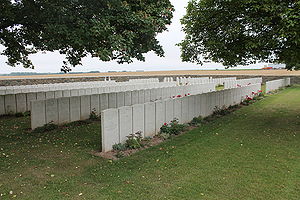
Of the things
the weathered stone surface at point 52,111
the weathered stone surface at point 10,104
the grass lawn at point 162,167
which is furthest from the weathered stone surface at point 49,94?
the grass lawn at point 162,167

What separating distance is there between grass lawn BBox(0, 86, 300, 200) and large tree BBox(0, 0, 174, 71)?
2.31m

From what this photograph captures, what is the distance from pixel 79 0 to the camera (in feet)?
18.7

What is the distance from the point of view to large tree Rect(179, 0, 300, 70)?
20.8 ft

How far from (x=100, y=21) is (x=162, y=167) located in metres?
3.35

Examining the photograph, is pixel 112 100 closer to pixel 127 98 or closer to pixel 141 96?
pixel 127 98

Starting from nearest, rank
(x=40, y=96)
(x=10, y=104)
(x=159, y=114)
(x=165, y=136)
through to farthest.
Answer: (x=165, y=136) < (x=159, y=114) < (x=10, y=104) < (x=40, y=96)

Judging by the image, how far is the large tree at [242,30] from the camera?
634 cm

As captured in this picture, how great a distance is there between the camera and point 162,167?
191 inches

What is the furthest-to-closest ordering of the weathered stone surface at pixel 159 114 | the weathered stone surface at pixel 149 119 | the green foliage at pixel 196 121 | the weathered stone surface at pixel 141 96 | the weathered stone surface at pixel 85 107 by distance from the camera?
the weathered stone surface at pixel 141 96 → the weathered stone surface at pixel 85 107 → the green foliage at pixel 196 121 → the weathered stone surface at pixel 159 114 → the weathered stone surface at pixel 149 119

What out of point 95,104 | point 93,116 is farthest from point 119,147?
point 95,104

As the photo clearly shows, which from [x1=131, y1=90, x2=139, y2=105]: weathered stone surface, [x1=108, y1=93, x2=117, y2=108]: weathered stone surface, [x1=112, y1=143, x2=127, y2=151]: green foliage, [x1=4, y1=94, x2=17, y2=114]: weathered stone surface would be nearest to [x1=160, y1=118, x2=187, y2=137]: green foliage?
[x1=112, y1=143, x2=127, y2=151]: green foliage

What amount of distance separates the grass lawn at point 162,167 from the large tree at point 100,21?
7.56ft

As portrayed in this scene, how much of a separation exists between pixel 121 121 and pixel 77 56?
293 centimetres

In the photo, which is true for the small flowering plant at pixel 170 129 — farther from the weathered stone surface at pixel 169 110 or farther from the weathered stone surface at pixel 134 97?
the weathered stone surface at pixel 134 97
